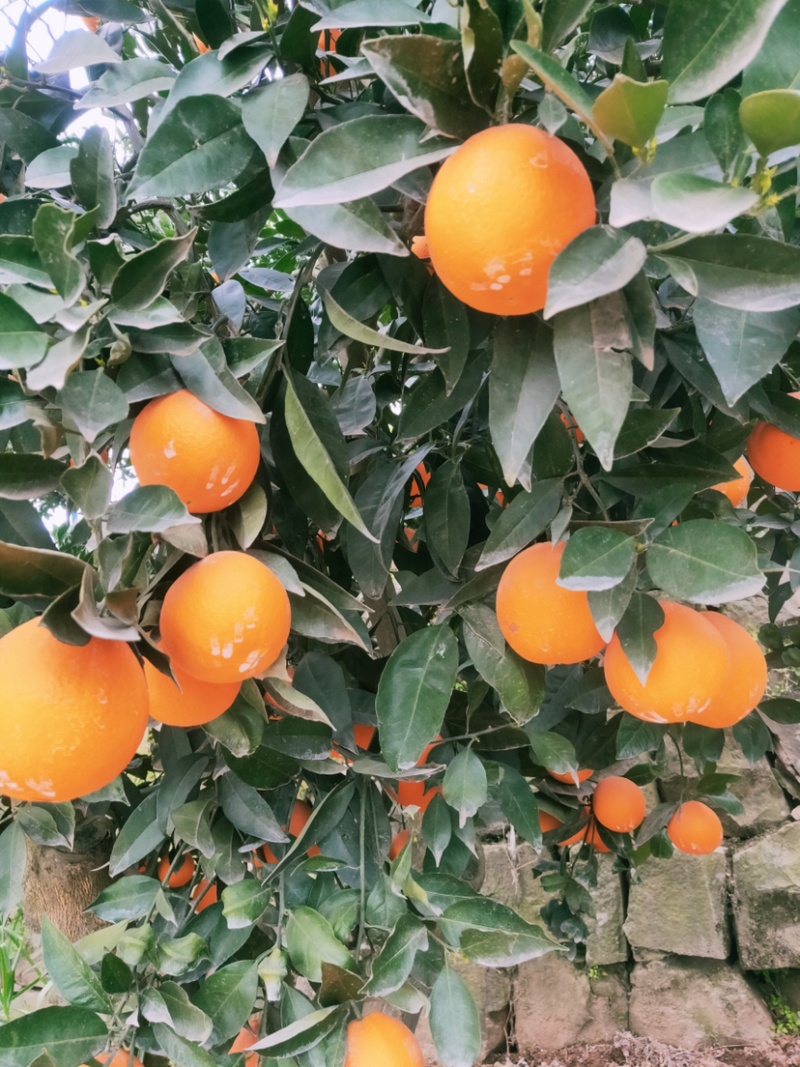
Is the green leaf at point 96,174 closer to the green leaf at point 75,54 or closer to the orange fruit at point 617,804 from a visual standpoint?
the green leaf at point 75,54

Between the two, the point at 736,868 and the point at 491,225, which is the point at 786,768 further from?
the point at 491,225

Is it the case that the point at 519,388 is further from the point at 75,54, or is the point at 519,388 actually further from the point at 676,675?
the point at 75,54

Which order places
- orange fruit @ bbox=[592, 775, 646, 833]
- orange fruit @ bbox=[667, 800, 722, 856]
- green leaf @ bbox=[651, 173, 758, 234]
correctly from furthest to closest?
orange fruit @ bbox=[667, 800, 722, 856] → orange fruit @ bbox=[592, 775, 646, 833] → green leaf @ bbox=[651, 173, 758, 234]

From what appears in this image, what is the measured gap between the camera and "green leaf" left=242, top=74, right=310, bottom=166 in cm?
45

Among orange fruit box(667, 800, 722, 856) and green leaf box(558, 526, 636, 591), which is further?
orange fruit box(667, 800, 722, 856)

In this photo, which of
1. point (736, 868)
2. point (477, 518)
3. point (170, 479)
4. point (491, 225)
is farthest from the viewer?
point (736, 868)

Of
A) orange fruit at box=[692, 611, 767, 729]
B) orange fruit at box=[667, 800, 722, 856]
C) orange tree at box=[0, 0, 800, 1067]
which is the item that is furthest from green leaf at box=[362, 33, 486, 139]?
orange fruit at box=[667, 800, 722, 856]

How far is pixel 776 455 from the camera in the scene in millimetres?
697

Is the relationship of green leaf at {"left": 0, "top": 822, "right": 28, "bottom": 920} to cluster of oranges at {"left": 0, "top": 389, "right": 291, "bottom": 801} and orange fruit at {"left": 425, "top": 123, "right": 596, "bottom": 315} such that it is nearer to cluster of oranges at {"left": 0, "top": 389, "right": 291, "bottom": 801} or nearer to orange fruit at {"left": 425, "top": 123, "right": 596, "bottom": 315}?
cluster of oranges at {"left": 0, "top": 389, "right": 291, "bottom": 801}

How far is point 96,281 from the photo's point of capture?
46cm

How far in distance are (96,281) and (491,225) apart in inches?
10.3

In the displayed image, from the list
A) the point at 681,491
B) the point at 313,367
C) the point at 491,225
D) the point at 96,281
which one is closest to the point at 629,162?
the point at 491,225

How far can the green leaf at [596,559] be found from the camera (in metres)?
0.45

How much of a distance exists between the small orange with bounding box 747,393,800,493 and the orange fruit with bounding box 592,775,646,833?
23.3 inches
